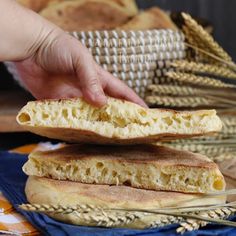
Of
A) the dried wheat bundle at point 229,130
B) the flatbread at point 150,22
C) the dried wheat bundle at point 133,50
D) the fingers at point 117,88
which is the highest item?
the flatbread at point 150,22

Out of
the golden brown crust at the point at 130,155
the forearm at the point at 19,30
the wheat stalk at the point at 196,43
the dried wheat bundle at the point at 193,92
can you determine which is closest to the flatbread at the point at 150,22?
the wheat stalk at the point at 196,43

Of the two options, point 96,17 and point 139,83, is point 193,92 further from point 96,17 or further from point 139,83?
point 96,17

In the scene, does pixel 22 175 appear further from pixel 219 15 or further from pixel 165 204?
pixel 219 15

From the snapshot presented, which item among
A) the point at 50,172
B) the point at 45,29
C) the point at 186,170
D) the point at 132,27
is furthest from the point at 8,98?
the point at 186,170

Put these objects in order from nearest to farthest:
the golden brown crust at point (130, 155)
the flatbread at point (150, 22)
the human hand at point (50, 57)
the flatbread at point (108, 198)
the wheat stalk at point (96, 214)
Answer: the wheat stalk at point (96, 214) → the flatbread at point (108, 198) → the golden brown crust at point (130, 155) → the human hand at point (50, 57) → the flatbread at point (150, 22)

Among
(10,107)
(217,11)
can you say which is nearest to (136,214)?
(10,107)

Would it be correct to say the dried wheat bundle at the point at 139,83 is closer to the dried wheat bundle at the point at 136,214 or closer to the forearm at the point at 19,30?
the forearm at the point at 19,30

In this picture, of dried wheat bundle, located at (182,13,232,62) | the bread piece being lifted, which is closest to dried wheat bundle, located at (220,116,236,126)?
dried wheat bundle, located at (182,13,232,62)
